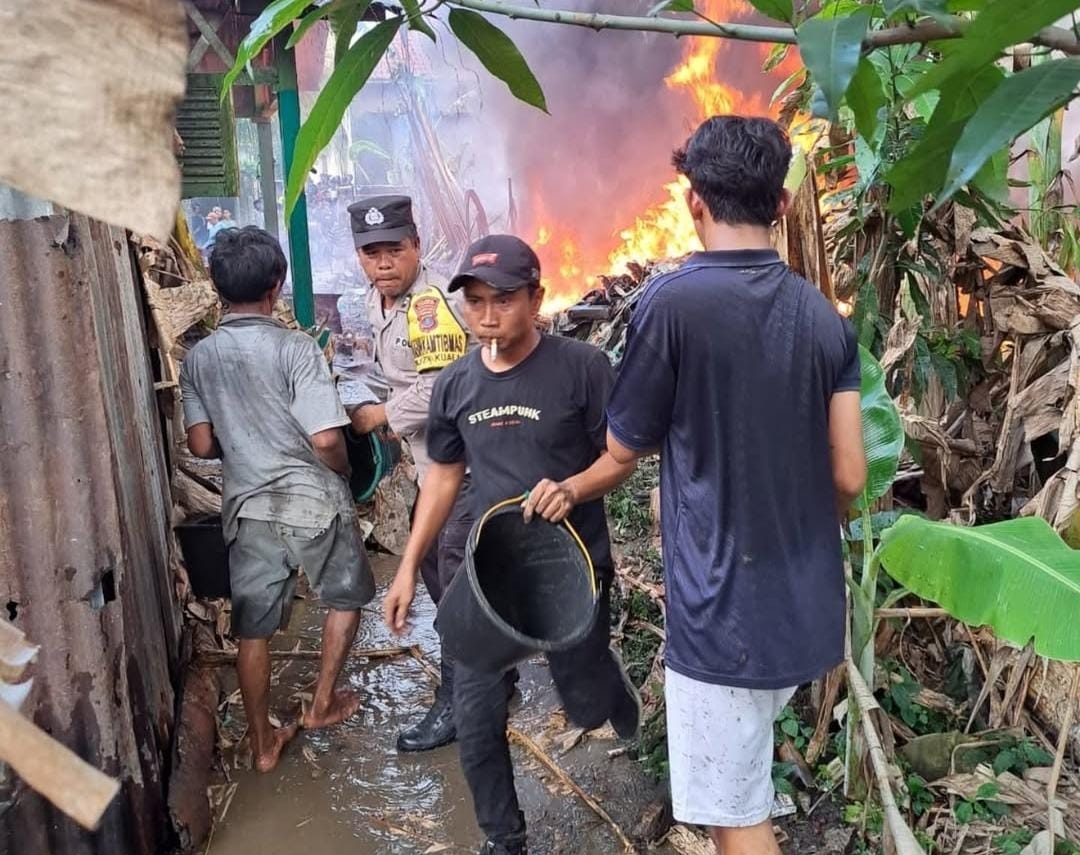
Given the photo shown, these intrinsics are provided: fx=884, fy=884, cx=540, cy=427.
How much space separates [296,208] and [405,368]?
3.89 meters

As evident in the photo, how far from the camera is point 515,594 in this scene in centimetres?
267

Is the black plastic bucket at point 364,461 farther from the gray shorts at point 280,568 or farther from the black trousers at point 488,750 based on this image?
the black trousers at point 488,750

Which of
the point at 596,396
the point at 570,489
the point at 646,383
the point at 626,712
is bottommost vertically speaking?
the point at 626,712

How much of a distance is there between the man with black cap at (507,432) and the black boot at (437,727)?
871 millimetres

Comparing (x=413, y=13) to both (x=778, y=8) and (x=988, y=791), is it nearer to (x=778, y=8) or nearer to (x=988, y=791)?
(x=778, y=8)

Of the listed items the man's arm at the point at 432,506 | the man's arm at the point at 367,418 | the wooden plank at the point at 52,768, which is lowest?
the man's arm at the point at 432,506

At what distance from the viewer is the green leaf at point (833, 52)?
71 cm

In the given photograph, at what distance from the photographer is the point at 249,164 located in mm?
18234

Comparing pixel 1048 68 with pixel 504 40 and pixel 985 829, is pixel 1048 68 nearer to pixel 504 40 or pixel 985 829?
pixel 504 40

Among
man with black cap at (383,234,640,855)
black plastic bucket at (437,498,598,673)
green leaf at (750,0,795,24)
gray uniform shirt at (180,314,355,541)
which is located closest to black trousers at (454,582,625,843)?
man with black cap at (383,234,640,855)

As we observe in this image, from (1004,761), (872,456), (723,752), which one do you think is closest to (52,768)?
(723,752)

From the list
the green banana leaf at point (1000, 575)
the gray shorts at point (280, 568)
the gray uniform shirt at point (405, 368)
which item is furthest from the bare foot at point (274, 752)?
the green banana leaf at point (1000, 575)

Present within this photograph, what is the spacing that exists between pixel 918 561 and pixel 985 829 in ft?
3.33

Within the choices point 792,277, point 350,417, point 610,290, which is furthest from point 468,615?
point 610,290
